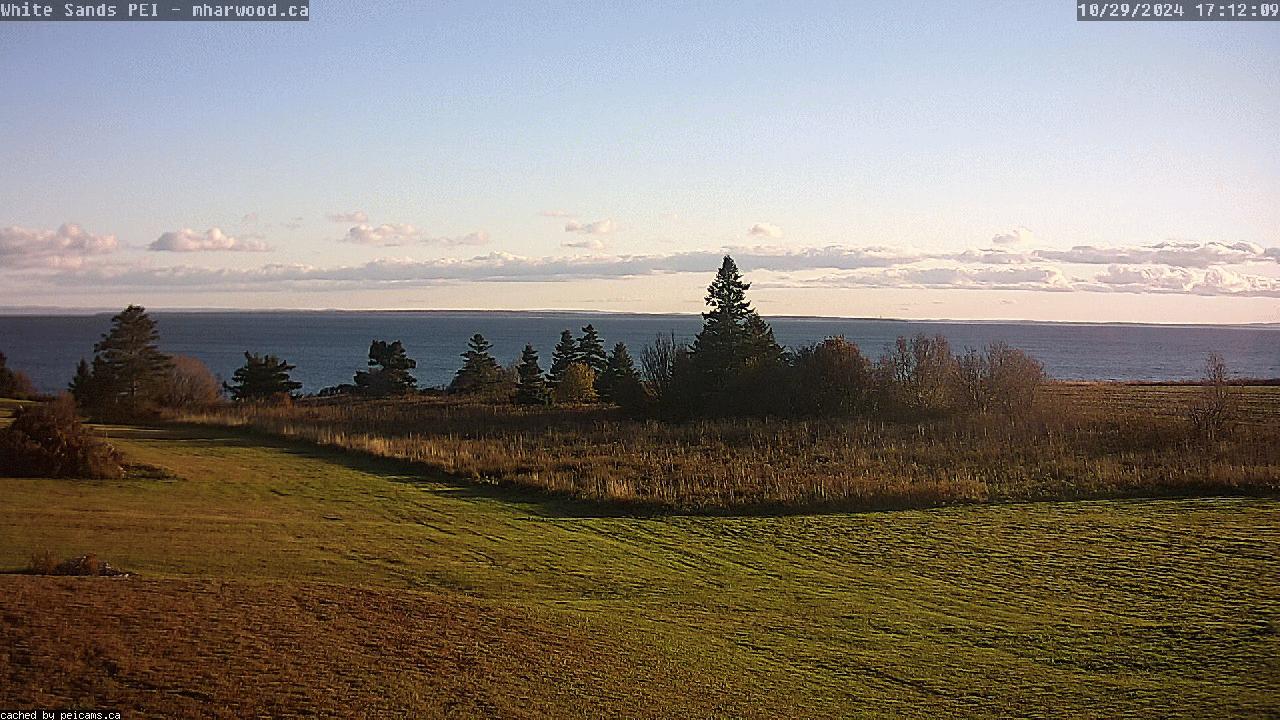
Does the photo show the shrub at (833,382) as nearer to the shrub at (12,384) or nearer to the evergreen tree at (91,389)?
the evergreen tree at (91,389)

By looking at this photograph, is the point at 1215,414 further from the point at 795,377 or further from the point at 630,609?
the point at 630,609

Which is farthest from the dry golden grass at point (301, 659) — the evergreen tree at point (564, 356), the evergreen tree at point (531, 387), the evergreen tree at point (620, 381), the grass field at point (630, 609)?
the evergreen tree at point (564, 356)

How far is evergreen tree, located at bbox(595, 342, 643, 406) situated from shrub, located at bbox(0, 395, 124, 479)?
28180mm

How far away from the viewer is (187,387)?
49125 millimetres

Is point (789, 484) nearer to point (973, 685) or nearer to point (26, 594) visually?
point (973, 685)

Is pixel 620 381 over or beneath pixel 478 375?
over

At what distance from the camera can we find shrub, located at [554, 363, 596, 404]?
176ft

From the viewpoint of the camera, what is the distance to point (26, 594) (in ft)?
28.1

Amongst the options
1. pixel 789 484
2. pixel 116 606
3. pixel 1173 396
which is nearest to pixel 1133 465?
pixel 789 484

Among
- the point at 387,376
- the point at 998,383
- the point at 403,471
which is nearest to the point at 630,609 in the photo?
the point at 403,471

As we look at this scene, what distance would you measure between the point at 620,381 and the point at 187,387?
2196cm

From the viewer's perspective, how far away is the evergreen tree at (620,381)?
46125 millimetres

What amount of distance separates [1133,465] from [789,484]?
28.7ft

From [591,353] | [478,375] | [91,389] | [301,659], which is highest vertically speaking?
[591,353]
